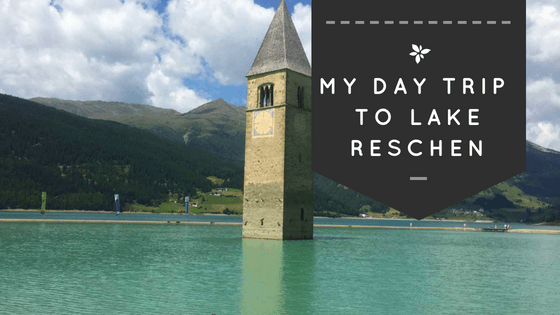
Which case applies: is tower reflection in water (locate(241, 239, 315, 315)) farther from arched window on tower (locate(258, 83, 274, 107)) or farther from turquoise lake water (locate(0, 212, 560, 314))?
arched window on tower (locate(258, 83, 274, 107))

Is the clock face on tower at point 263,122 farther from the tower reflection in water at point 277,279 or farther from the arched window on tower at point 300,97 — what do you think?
the tower reflection in water at point 277,279

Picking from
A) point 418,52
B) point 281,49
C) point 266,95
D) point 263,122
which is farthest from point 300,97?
point 418,52

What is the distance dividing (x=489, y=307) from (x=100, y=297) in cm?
1418

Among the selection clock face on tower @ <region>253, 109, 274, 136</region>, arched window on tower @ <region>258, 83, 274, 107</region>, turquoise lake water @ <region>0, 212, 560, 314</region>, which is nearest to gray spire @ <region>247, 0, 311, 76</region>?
arched window on tower @ <region>258, 83, 274, 107</region>

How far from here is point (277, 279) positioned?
2559 centimetres

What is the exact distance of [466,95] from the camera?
2520cm

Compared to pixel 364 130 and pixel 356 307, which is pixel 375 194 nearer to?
pixel 364 130

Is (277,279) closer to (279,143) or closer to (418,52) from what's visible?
(418,52)

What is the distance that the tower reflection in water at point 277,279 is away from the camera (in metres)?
18.6

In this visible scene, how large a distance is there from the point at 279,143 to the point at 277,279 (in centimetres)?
2534

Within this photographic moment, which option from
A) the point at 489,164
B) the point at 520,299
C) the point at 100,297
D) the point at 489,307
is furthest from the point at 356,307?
the point at 489,164

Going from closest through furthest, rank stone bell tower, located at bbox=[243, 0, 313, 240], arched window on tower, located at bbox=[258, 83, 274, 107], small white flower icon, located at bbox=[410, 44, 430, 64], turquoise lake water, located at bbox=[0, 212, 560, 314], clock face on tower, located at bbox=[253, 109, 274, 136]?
turquoise lake water, located at bbox=[0, 212, 560, 314] → small white flower icon, located at bbox=[410, 44, 430, 64] → stone bell tower, located at bbox=[243, 0, 313, 240] → clock face on tower, located at bbox=[253, 109, 274, 136] → arched window on tower, located at bbox=[258, 83, 274, 107]

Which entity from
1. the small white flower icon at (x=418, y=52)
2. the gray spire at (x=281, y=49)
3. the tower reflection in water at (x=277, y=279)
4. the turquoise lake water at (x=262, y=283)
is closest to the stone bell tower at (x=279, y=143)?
the gray spire at (x=281, y=49)

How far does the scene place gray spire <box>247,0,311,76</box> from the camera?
51625mm
